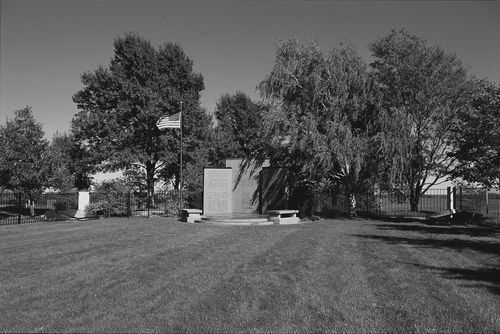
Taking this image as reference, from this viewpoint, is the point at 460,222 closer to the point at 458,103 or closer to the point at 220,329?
the point at 458,103

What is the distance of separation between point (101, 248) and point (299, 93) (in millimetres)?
15802

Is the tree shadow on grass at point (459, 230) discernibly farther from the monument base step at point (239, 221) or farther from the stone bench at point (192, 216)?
the stone bench at point (192, 216)

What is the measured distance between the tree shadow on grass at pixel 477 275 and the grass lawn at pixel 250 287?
20mm

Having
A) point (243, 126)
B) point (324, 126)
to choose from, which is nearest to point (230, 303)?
point (324, 126)

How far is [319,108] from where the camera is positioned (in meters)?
22.7

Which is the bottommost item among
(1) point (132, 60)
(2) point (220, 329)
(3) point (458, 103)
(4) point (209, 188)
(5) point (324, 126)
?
(2) point (220, 329)

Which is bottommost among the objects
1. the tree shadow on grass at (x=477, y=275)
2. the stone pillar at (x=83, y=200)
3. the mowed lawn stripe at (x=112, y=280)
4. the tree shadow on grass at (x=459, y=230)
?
the mowed lawn stripe at (x=112, y=280)

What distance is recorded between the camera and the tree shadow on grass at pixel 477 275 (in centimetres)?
641

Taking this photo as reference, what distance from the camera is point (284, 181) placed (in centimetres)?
2362

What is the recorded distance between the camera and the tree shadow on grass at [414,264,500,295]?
641 cm

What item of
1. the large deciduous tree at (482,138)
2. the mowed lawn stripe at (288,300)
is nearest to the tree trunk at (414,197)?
the large deciduous tree at (482,138)

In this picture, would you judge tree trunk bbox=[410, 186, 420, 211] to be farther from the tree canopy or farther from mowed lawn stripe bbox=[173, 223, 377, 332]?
the tree canopy

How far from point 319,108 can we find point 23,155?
770 inches

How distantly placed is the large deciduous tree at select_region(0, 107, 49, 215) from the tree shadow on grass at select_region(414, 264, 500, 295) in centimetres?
2495
